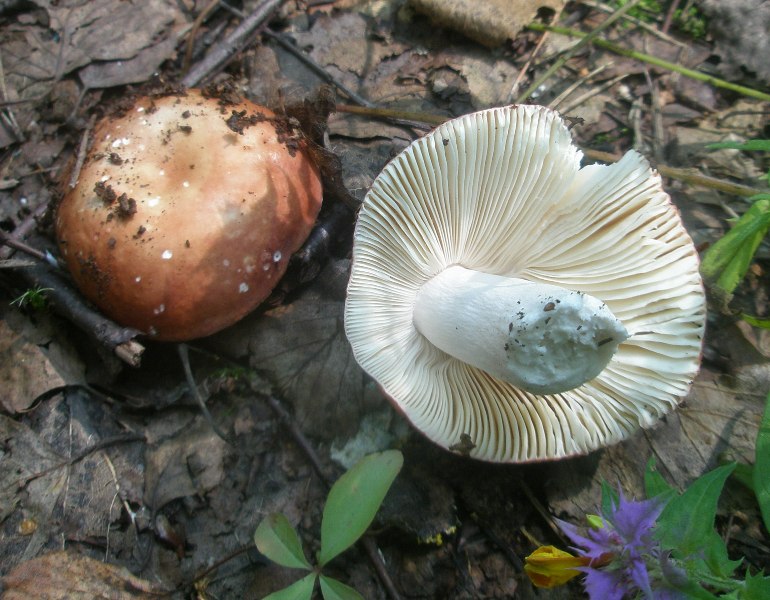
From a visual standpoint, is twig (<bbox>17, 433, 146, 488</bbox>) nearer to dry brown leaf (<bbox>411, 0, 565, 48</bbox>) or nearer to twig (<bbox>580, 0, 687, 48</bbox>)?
dry brown leaf (<bbox>411, 0, 565, 48</bbox>)

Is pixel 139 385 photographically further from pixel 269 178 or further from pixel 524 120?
pixel 524 120

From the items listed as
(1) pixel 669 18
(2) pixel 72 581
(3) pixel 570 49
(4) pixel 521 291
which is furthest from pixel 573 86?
(2) pixel 72 581

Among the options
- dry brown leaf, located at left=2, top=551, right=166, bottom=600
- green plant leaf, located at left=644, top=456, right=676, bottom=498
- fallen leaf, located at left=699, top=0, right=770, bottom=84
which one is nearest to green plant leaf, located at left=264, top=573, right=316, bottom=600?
dry brown leaf, located at left=2, top=551, right=166, bottom=600

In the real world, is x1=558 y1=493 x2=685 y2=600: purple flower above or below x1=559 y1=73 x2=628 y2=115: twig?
below

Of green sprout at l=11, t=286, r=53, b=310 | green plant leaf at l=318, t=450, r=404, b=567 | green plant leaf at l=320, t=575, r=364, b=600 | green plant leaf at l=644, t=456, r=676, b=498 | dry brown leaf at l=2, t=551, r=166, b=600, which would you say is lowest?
dry brown leaf at l=2, t=551, r=166, b=600

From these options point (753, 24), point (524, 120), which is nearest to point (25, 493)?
point (524, 120)
